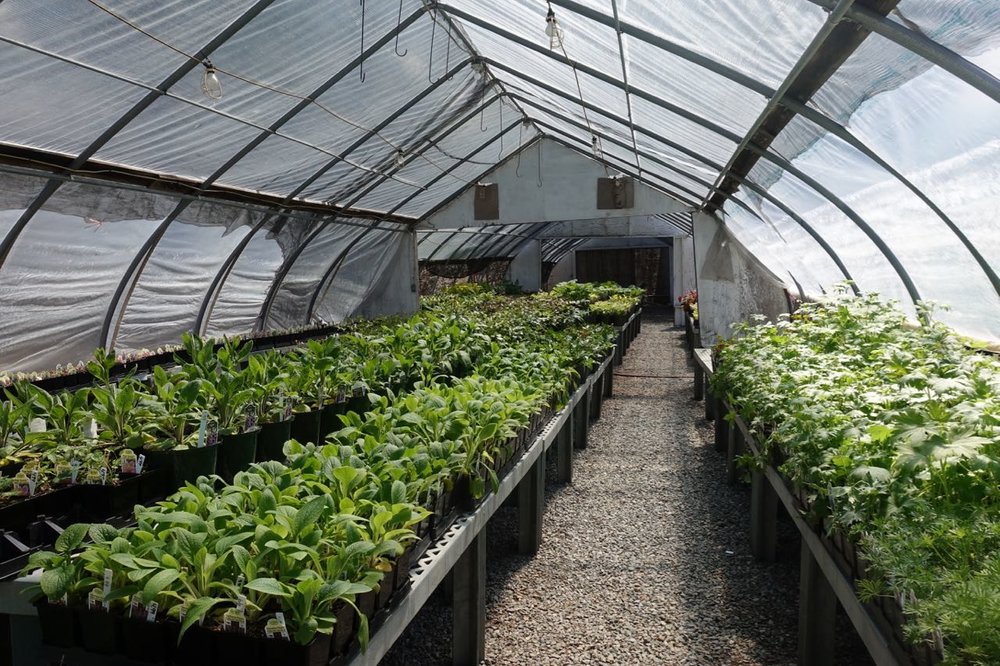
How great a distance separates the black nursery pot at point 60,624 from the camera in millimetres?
1700

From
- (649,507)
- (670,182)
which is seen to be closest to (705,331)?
(670,182)

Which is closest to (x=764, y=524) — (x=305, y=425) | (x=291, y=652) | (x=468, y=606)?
(x=468, y=606)

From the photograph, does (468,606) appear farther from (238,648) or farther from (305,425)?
(238,648)

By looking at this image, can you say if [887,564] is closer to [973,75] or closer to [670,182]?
[973,75]

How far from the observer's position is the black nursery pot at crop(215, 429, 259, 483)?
296cm

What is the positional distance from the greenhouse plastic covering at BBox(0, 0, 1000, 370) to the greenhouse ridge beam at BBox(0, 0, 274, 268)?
0.02m

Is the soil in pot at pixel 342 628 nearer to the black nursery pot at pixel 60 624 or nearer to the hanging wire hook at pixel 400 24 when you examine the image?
the black nursery pot at pixel 60 624

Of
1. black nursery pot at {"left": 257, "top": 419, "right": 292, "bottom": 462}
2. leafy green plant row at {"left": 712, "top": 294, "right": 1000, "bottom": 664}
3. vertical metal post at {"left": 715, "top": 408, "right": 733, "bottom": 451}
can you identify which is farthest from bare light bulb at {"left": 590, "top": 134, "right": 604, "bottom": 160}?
black nursery pot at {"left": 257, "top": 419, "right": 292, "bottom": 462}

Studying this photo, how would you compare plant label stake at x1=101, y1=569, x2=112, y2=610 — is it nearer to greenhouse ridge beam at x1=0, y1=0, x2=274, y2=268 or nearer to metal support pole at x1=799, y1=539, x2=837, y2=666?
metal support pole at x1=799, y1=539, x2=837, y2=666

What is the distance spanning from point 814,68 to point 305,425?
3014mm

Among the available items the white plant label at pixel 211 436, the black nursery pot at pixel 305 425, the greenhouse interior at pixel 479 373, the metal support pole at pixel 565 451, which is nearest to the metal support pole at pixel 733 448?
the greenhouse interior at pixel 479 373

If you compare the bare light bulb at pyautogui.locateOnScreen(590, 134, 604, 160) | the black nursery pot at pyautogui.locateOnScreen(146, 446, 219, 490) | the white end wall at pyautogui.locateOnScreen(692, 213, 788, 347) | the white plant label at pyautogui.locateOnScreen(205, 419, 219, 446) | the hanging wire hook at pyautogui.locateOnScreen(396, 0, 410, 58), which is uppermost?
the hanging wire hook at pyautogui.locateOnScreen(396, 0, 410, 58)

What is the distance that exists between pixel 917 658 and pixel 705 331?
9.32 m

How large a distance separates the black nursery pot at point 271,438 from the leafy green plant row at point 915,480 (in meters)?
2.15
